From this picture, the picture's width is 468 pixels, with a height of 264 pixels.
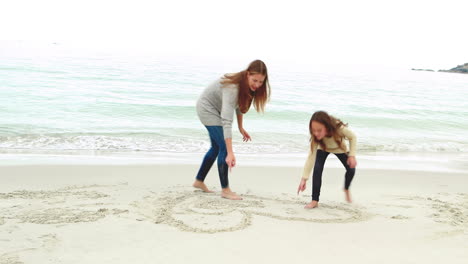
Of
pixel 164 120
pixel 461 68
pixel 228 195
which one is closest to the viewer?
pixel 228 195

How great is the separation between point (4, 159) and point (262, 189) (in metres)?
3.94

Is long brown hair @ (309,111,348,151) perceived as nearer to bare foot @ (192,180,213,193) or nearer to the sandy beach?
the sandy beach

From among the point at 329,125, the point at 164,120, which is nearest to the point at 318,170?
the point at 329,125

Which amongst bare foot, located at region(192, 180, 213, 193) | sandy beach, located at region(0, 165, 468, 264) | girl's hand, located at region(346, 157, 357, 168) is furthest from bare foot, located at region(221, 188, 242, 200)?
girl's hand, located at region(346, 157, 357, 168)

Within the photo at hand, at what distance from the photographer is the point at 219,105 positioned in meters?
4.55

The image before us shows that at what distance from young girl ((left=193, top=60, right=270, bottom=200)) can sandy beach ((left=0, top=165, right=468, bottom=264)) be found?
50cm

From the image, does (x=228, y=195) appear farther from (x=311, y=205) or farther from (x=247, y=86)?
(x=247, y=86)

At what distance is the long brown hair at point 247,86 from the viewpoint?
414cm

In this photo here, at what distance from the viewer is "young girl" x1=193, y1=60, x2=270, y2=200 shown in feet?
13.7

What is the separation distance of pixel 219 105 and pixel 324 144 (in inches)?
43.9

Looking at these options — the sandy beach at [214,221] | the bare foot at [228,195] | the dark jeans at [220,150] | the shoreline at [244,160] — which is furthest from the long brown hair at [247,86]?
the shoreline at [244,160]

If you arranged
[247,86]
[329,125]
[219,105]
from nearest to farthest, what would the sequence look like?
1. [329,125]
2. [247,86]
3. [219,105]

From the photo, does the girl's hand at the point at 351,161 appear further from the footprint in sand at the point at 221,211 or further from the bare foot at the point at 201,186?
the bare foot at the point at 201,186

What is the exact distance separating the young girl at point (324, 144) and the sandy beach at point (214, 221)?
315mm
